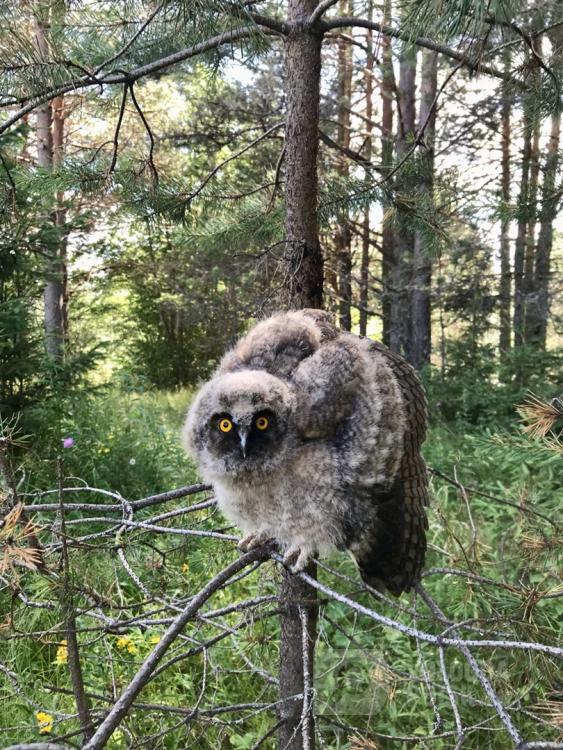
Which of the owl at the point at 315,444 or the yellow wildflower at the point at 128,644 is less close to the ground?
the owl at the point at 315,444

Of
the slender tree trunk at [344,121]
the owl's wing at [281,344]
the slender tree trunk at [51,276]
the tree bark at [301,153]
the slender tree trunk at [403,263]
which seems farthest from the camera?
the slender tree trunk at [403,263]

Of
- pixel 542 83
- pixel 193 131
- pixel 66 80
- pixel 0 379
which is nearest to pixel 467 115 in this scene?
pixel 193 131

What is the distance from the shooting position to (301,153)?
1.67 meters

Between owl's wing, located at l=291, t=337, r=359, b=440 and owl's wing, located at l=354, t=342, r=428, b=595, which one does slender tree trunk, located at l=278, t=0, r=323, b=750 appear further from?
owl's wing, located at l=291, t=337, r=359, b=440

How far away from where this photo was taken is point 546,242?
8039 mm

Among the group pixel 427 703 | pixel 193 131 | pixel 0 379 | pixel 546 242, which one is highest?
pixel 193 131

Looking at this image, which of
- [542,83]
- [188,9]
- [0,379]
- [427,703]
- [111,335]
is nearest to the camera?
[188,9]

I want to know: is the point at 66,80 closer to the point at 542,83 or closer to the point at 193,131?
the point at 542,83

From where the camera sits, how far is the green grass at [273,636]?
176 cm

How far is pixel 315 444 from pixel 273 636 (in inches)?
93.0

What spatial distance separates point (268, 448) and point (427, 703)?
7.62ft

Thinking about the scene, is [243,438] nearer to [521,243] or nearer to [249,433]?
[249,433]

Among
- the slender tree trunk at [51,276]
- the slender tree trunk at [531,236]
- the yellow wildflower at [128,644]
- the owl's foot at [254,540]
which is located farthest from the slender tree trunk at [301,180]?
the slender tree trunk at [51,276]

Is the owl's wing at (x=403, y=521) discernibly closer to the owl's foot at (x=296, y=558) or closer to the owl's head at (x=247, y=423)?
the owl's foot at (x=296, y=558)
